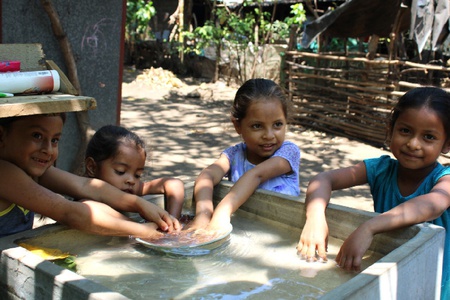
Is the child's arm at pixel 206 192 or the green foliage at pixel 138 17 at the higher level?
the green foliage at pixel 138 17

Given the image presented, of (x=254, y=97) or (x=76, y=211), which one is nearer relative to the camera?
(x=76, y=211)

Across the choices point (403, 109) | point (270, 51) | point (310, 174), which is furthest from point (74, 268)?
point (270, 51)

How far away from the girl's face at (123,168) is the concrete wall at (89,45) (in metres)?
2.25

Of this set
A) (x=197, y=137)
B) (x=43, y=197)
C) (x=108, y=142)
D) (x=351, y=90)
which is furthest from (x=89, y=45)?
(x=351, y=90)

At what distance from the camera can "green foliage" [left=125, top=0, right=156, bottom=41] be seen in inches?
525

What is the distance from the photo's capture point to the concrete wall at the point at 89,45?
413cm

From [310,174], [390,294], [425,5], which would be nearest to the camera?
[390,294]

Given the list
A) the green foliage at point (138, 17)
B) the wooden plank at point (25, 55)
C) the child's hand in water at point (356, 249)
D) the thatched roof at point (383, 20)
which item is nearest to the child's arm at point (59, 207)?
the wooden plank at point (25, 55)

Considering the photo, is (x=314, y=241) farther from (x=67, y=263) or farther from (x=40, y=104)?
(x=40, y=104)

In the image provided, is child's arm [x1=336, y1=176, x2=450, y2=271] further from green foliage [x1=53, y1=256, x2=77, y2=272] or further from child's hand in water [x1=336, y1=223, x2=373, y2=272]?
green foliage [x1=53, y1=256, x2=77, y2=272]

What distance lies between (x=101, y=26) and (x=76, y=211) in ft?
Answer: 9.99

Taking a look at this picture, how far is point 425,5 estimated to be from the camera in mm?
7012

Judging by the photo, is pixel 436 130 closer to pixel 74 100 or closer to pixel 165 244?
pixel 165 244

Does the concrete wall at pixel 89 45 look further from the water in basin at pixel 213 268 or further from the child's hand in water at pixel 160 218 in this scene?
the water in basin at pixel 213 268
